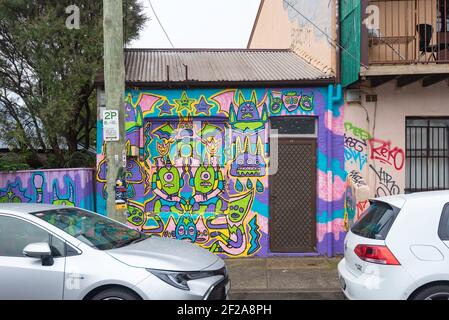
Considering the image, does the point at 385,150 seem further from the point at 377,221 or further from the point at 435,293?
the point at 435,293

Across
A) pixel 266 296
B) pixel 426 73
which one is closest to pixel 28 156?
pixel 266 296

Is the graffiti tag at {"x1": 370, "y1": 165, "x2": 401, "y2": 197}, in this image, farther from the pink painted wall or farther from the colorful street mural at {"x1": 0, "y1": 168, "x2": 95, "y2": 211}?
the colorful street mural at {"x1": 0, "y1": 168, "x2": 95, "y2": 211}

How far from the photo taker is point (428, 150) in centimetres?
872

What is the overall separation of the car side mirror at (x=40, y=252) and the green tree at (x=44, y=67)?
4.39 m

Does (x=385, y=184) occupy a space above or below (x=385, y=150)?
below

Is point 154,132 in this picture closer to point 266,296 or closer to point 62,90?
point 62,90

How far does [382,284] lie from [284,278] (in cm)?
285

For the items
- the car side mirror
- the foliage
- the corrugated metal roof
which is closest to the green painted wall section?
the corrugated metal roof

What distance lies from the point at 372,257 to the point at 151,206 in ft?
16.1

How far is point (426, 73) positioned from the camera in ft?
24.9

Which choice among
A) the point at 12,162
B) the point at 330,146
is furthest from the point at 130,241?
the point at 330,146

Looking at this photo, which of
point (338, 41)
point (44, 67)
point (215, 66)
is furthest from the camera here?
point (215, 66)

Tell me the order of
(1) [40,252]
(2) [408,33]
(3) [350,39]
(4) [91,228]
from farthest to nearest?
(2) [408,33] → (3) [350,39] → (4) [91,228] → (1) [40,252]

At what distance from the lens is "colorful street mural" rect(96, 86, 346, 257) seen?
854 cm
